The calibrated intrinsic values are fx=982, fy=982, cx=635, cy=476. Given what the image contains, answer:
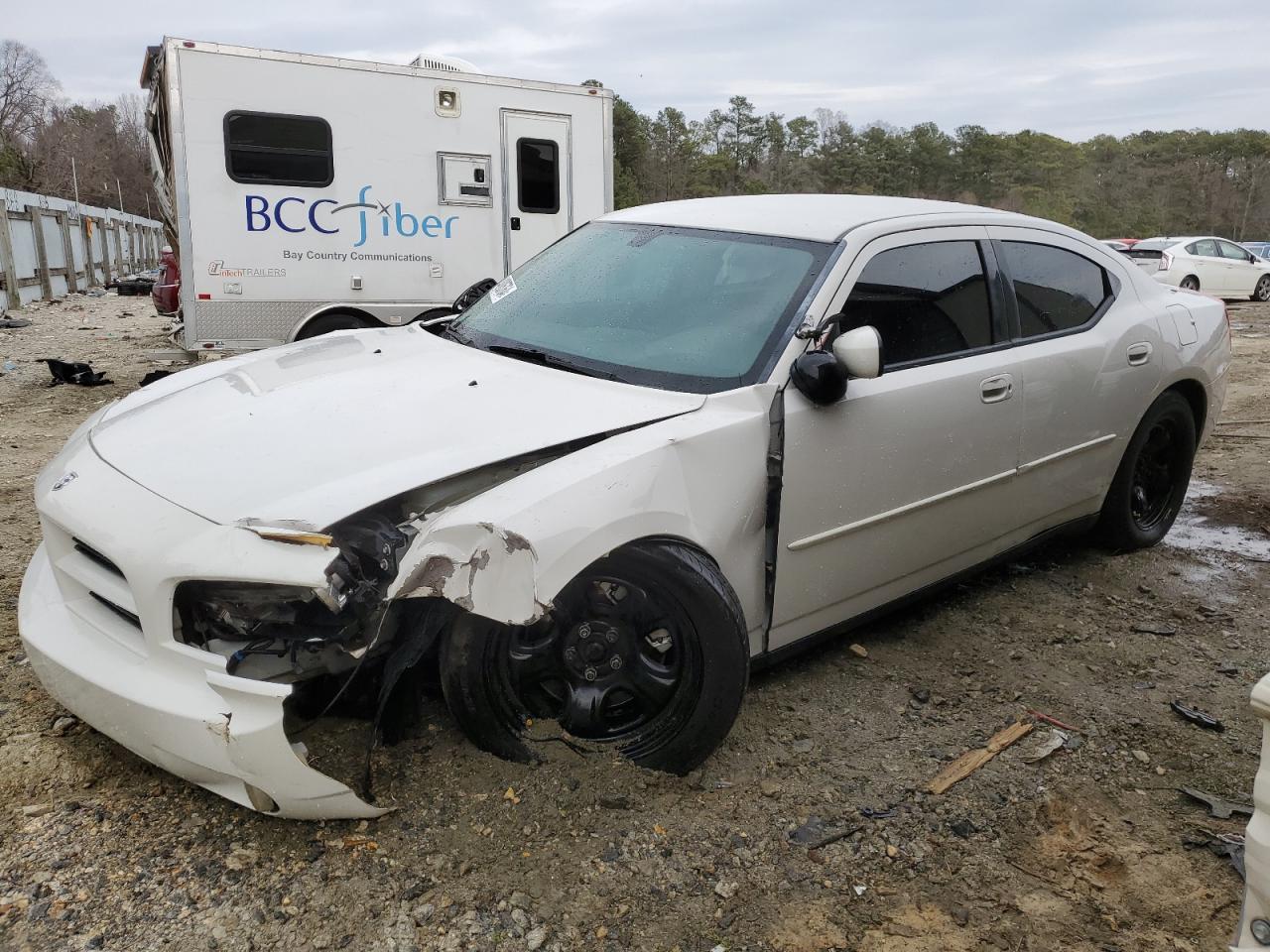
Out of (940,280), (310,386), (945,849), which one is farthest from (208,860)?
(940,280)

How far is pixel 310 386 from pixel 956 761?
2258mm

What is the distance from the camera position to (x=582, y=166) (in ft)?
29.0

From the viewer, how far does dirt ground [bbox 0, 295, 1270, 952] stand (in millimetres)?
2197

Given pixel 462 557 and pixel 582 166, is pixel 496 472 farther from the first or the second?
pixel 582 166

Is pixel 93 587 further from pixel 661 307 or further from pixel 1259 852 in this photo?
pixel 1259 852

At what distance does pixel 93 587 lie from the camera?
246 cm

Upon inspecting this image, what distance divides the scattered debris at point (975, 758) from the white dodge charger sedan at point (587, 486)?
57cm

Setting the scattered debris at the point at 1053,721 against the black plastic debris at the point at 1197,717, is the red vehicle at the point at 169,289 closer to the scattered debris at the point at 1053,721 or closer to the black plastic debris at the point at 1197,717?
the scattered debris at the point at 1053,721

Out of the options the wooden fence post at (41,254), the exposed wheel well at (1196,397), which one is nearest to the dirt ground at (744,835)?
the exposed wheel well at (1196,397)

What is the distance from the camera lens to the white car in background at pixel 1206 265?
1859cm

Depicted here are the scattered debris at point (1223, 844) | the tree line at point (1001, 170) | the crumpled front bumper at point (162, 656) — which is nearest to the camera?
the crumpled front bumper at point (162, 656)

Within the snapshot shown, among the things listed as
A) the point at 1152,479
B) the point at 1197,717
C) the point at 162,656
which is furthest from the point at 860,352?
the point at 1152,479

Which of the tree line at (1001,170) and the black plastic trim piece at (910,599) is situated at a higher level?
the tree line at (1001,170)

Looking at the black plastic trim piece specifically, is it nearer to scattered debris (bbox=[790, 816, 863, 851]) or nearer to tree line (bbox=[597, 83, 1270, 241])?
scattered debris (bbox=[790, 816, 863, 851])
